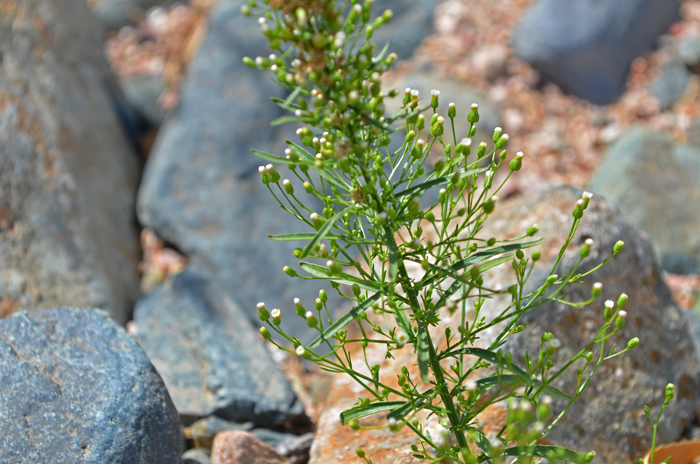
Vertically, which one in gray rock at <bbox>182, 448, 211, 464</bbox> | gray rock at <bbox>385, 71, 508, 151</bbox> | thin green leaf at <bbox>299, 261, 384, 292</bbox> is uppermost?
thin green leaf at <bbox>299, 261, 384, 292</bbox>

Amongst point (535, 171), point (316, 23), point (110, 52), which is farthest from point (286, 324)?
point (110, 52)

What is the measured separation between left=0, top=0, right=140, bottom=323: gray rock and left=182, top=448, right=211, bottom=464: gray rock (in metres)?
1.04

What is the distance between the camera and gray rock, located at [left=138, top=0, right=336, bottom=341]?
3.97m

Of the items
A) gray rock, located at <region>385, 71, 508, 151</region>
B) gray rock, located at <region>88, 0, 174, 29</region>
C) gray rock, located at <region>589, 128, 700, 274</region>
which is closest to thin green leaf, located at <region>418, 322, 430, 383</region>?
gray rock, located at <region>589, 128, 700, 274</region>

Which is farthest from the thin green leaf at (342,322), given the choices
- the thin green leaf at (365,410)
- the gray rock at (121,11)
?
the gray rock at (121,11)

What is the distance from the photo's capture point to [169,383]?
304cm

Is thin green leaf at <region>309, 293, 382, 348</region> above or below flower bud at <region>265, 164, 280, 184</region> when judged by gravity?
below

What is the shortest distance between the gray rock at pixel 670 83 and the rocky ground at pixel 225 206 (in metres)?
0.02

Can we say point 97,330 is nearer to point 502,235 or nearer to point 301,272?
point 301,272

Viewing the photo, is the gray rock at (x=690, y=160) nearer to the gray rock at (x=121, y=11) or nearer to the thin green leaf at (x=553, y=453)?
the thin green leaf at (x=553, y=453)

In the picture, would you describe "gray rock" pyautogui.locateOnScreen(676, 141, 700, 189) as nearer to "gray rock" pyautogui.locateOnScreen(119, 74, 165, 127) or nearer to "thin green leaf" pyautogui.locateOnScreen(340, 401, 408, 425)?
"thin green leaf" pyautogui.locateOnScreen(340, 401, 408, 425)

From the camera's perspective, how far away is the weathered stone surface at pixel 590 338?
97.5 inches

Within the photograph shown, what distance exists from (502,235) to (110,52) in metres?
4.78

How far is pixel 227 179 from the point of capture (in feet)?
14.0
